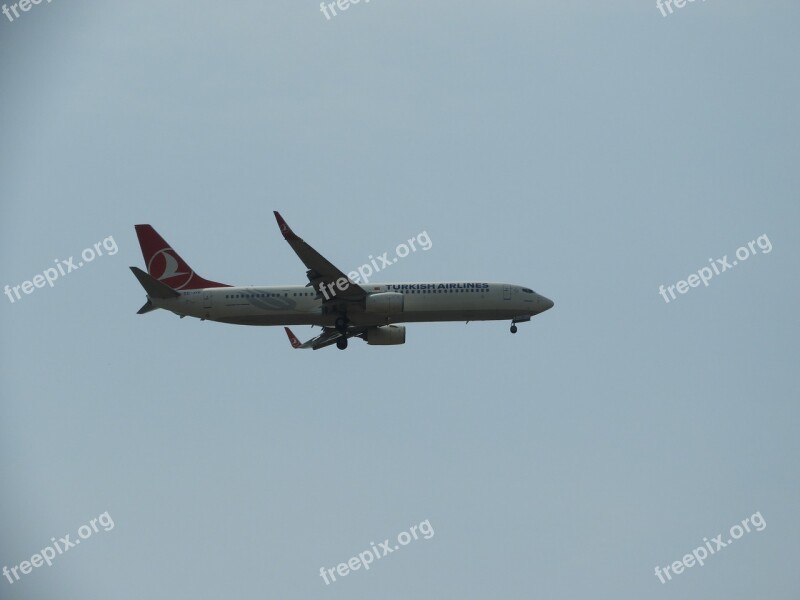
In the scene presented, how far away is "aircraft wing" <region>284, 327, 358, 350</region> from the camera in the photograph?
81188 mm

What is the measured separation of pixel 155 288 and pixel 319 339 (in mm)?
13057

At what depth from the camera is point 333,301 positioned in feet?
247

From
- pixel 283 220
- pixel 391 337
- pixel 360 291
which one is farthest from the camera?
pixel 391 337

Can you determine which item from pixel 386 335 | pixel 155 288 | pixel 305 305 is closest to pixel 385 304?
pixel 305 305

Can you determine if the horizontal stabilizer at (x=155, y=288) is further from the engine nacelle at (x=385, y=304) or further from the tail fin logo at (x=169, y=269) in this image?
the engine nacelle at (x=385, y=304)

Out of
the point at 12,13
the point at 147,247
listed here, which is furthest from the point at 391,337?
the point at 12,13

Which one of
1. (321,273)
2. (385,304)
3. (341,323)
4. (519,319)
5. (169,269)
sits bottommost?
(519,319)

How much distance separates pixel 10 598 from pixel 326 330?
98.1m

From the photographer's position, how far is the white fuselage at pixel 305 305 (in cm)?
7538

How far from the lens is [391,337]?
80.6m

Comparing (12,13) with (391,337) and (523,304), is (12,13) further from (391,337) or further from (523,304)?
(523,304)

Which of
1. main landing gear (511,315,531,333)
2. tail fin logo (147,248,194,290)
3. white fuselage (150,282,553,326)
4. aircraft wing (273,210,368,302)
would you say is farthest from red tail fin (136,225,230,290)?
main landing gear (511,315,531,333)

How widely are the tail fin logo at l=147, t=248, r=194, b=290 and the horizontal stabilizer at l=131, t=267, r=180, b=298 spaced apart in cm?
296

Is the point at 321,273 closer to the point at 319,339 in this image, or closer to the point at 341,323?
the point at 341,323
